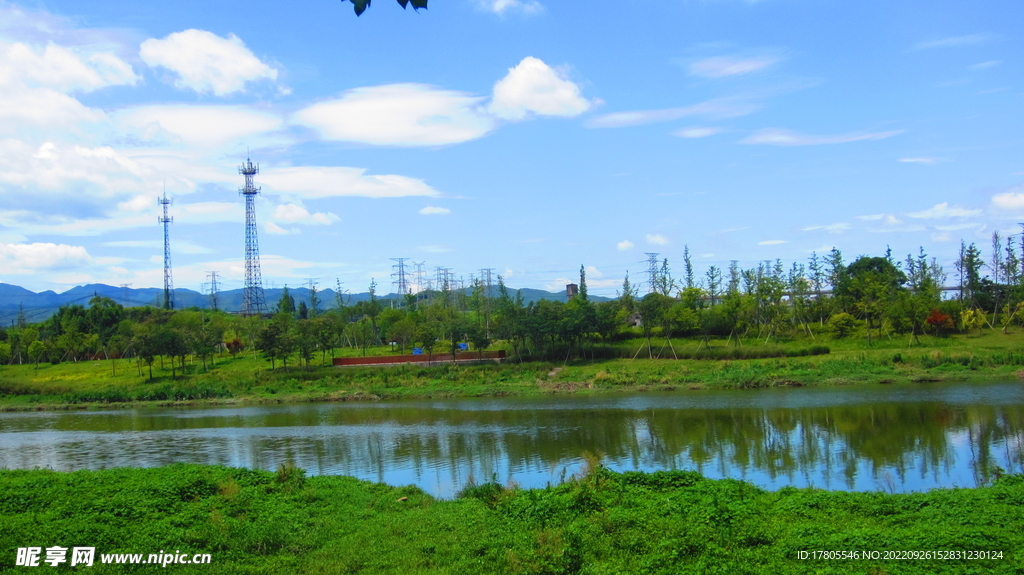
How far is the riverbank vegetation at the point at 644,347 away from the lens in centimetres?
4586

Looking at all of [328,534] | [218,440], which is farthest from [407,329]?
[328,534]

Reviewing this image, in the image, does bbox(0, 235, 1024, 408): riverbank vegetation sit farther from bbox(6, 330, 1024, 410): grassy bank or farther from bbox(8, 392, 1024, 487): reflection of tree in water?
bbox(8, 392, 1024, 487): reflection of tree in water

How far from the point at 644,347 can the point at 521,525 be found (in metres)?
47.2

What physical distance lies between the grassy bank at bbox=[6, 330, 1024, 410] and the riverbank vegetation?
15 centimetres

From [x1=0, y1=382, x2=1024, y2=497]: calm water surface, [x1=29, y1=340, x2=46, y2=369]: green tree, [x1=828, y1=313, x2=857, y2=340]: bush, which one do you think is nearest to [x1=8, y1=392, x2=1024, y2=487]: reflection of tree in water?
[x1=0, y1=382, x2=1024, y2=497]: calm water surface

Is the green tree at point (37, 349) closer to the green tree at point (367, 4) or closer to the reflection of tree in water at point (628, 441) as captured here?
the reflection of tree in water at point (628, 441)

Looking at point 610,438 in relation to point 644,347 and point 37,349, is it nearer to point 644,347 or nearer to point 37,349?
point 644,347

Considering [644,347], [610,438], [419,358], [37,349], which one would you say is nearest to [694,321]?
[644,347]

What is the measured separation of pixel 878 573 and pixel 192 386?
5597 cm

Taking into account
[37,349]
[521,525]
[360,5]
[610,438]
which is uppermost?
[360,5]

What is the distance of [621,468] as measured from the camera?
19.2m

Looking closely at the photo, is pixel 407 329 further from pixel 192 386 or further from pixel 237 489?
pixel 237 489

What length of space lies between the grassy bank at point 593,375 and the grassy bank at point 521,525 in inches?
1211

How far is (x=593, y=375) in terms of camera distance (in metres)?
50.0
